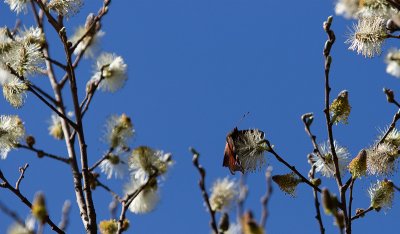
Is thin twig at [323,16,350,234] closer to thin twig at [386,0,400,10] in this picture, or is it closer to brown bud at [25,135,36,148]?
thin twig at [386,0,400,10]

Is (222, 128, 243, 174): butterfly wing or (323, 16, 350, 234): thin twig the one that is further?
(222, 128, 243, 174): butterfly wing

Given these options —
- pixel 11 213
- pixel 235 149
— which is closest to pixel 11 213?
pixel 11 213

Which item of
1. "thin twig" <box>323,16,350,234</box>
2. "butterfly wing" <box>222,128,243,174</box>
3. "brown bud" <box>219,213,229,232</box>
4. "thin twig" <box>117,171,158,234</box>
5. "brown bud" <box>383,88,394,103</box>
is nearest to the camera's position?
"brown bud" <box>219,213,229,232</box>

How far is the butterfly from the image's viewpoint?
3408 mm

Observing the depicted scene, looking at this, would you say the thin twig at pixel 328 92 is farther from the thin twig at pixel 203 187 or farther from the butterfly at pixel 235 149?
the thin twig at pixel 203 187

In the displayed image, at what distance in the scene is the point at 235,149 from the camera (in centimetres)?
347

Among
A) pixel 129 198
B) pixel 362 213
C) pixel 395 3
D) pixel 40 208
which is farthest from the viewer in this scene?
pixel 362 213

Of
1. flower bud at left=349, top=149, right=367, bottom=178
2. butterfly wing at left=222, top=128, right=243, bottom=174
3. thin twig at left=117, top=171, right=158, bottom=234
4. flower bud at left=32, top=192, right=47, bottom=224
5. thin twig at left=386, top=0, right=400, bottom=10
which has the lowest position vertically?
flower bud at left=32, top=192, right=47, bottom=224

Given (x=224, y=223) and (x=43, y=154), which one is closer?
(x=224, y=223)

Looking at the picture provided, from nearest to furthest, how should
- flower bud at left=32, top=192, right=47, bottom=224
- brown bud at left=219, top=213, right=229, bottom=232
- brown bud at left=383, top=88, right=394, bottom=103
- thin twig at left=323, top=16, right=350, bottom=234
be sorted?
flower bud at left=32, top=192, right=47, bottom=224 → brown bud at left=219, top=213, right=229, bottom=232 → thin twig at left=323, top=16, right=350, bottom=234 → brown bud at left=383, top=88, right=394, bottom=103

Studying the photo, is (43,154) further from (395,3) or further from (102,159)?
(395,3)

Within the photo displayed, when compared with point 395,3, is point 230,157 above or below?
below

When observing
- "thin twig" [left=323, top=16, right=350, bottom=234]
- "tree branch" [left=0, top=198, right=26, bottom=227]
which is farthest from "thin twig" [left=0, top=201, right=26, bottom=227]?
"thin twig" [left=323, top=16, right=350, bottom=234]

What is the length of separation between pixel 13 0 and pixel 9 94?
0.77m
